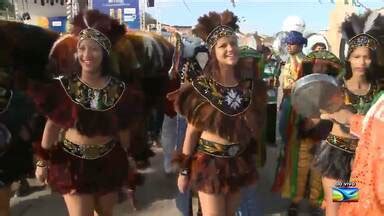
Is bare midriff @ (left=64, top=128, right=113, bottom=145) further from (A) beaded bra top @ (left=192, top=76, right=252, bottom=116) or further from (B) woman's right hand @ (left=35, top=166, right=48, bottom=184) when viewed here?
(A) beaded bra top @ (left=192, top=76, right=252, bottom=116)

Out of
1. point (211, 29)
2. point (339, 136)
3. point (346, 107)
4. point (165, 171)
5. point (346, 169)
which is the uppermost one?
point (211, 29)

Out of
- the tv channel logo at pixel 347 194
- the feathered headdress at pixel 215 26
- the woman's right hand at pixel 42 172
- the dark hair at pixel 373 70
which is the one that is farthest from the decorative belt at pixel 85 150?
the dark hair at pixel 373 70

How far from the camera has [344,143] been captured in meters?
2.84

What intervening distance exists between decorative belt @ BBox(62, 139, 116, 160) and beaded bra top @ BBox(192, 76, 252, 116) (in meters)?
0.70

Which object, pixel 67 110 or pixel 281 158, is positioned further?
pixel 281 158

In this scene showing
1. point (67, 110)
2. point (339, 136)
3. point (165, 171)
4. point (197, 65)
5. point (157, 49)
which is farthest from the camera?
point (165, 171)

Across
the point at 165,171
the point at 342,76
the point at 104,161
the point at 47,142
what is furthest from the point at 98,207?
the point at 165,171

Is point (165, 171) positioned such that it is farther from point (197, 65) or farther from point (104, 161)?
point (104, 161)

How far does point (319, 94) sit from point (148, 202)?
2463 mm

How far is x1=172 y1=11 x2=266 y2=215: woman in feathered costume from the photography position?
2768mm

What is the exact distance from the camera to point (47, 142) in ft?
8.99

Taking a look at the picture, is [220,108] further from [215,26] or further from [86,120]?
[86,120]

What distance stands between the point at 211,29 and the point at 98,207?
136 cm

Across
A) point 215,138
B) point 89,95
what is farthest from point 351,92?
point 89,95
